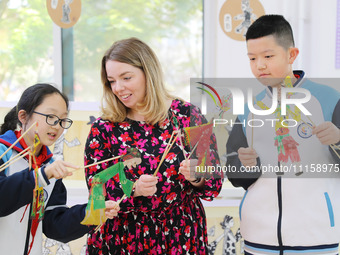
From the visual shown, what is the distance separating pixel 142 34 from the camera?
2713 millimetres

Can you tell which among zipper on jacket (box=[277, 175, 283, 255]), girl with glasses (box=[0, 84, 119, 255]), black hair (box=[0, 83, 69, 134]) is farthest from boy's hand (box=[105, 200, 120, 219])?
zipper on jacket (box=[277, 175, 283, 255])

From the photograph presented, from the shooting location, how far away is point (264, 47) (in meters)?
A: 1.39

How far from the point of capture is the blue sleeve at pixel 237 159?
1.42 meters

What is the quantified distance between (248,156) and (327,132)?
0.83 feet

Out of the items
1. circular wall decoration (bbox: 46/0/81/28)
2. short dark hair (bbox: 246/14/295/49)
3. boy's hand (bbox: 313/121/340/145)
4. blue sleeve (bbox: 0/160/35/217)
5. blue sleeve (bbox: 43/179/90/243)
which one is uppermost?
circular wall decoration (bbox: 46/0/81/28)

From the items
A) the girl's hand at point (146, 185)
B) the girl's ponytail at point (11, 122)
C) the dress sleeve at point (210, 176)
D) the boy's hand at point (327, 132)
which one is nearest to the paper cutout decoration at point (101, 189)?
the girl's hand at point (146, 185)

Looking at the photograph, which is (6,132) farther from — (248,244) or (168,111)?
(248,244)

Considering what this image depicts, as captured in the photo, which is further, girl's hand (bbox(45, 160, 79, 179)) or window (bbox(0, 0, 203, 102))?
window (bbox(0, 0, 203, 102))

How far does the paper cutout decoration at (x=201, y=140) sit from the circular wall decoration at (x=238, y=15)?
4.42 feet

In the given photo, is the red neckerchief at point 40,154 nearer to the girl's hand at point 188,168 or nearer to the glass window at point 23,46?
the girl's hand at point 188,168

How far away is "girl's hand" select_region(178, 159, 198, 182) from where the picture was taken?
135cm

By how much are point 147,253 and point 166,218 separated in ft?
0.44

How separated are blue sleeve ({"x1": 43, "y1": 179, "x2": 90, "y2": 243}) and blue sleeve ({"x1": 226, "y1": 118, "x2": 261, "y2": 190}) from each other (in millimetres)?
520

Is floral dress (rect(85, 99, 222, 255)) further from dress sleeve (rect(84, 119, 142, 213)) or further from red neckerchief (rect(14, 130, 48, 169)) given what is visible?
red neckerchief (rect(14, 130, 48, 169))
